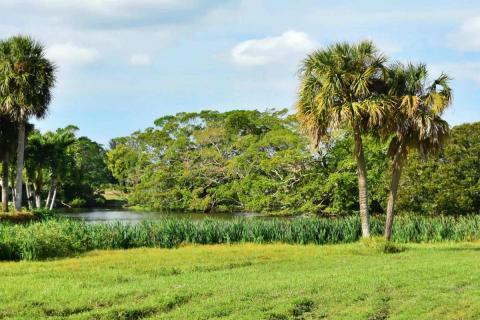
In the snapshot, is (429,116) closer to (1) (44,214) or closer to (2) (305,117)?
(2) (305,117)

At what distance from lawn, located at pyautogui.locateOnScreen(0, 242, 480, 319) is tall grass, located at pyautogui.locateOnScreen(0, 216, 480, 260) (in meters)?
2.93

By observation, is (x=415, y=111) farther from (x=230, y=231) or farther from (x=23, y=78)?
(x=23, y=78)

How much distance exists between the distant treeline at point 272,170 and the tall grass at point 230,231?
187 inches

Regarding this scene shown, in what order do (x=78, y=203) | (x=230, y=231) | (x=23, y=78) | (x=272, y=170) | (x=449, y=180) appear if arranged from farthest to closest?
(x=78, y=203)
(x=272, y=170)
(x=449, y=180)
(x=23, y=78)
(x=230, y=231)

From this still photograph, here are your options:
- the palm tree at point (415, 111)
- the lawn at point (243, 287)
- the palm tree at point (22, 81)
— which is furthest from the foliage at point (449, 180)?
the palm tree at point (22, 81)

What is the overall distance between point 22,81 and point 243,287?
74.2 feet

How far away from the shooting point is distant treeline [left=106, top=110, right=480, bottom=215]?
30797mm

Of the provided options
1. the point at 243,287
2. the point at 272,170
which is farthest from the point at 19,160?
the point at 243,287

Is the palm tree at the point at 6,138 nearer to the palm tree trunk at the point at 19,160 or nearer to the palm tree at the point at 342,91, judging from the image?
the palm tree trunk at the point at 19,160

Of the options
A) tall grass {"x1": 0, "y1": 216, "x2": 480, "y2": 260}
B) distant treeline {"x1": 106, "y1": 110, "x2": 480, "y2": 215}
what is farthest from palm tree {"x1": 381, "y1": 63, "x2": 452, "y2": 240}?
distant treeline {"x1": 106, "y1": 110, "x2": 480, "y2": 215}

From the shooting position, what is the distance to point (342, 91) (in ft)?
57.4

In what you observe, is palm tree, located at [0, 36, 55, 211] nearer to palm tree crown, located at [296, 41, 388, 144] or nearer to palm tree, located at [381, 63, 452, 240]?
palm tree crown, located at [296, 41, 388, 144]

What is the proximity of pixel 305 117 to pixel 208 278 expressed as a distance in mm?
8388

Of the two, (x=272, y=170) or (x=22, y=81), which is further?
(x=272, y=170)
